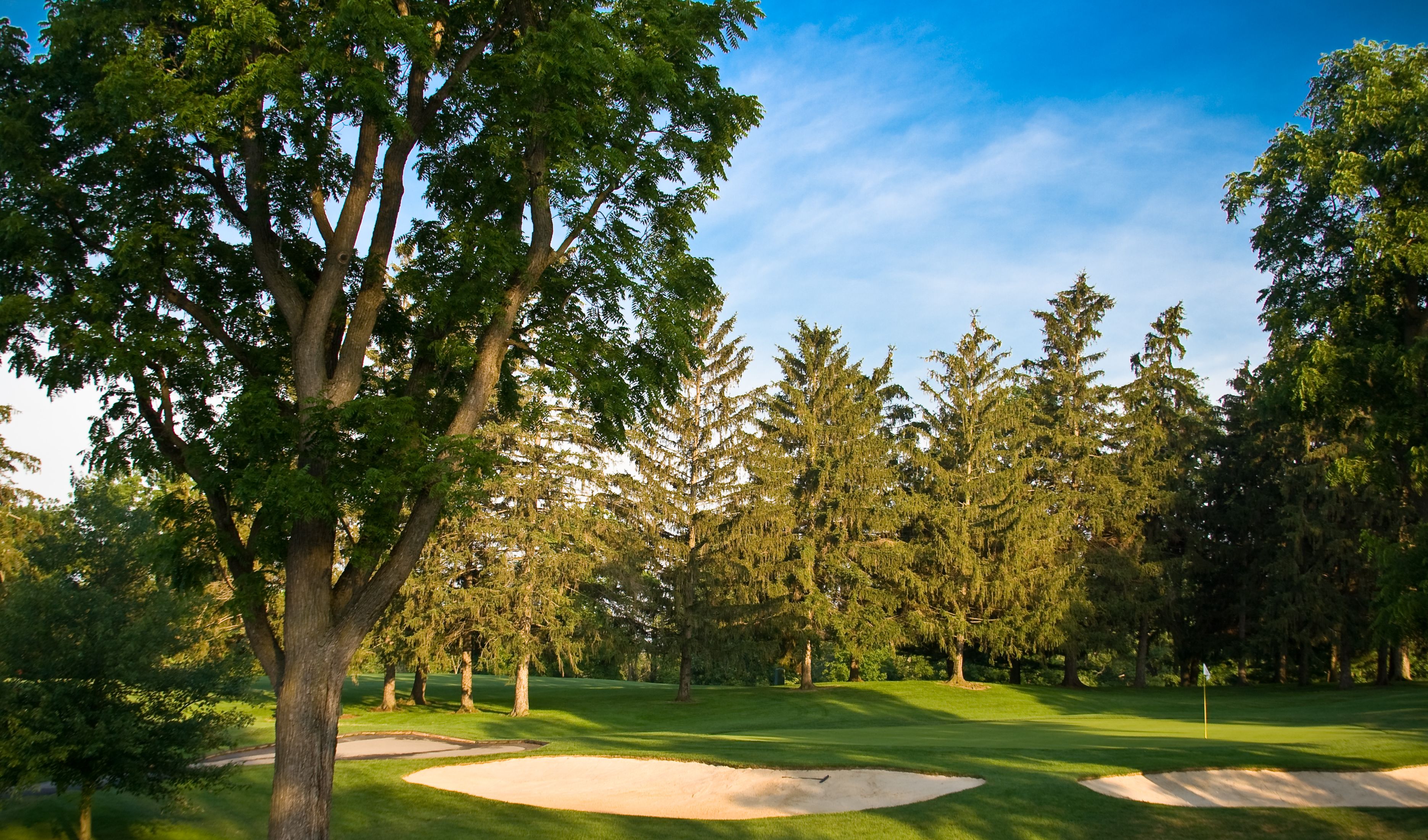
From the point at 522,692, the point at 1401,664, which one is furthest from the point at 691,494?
the point at 1401,664

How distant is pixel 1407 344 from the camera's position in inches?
548

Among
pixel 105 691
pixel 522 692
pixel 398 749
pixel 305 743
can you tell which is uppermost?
pixel 105 691

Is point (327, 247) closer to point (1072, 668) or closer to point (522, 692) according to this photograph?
point (522, 692)

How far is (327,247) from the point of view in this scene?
31.0 feet

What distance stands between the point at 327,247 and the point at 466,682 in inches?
1024

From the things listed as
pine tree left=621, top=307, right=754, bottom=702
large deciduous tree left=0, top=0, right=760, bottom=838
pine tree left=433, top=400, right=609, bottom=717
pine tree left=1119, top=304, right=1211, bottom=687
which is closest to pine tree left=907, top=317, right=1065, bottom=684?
pine tree left=1119, top=304, right=1211, bottom=687

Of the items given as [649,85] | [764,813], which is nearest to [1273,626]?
[764,813]

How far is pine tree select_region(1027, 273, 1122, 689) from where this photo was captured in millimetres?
39844

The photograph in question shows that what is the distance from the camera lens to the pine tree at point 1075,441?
39.8m

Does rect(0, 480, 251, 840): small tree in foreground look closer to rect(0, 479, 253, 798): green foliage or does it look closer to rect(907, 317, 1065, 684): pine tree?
rect(0, 479, 253, 798): green foliage

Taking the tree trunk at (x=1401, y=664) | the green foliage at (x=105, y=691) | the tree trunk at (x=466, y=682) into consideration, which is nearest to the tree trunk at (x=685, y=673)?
the tree trunk at (x=466, y=682)

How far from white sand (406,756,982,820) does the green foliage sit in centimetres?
463

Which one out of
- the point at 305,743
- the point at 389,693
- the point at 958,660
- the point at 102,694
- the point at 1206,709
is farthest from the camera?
the point at 958,660

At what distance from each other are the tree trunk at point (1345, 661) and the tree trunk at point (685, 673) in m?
26.9
